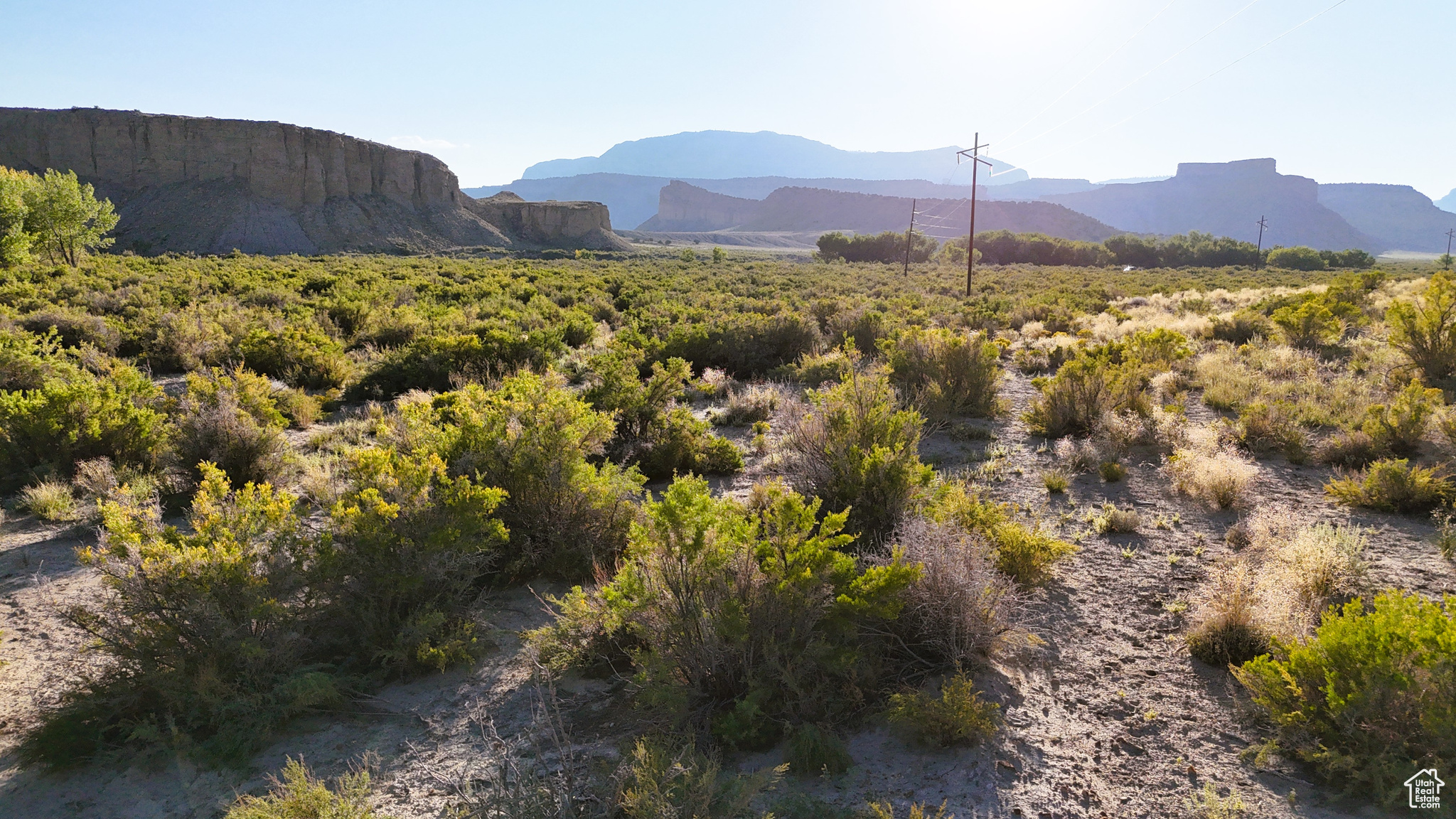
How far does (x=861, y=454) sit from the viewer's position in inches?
221

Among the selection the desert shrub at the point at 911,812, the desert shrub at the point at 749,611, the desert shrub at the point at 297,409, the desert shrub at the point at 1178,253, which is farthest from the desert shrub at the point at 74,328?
the desert shrub at the point at 1178,253

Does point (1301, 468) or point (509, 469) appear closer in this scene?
point (509, 469)

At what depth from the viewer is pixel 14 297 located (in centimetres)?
1524

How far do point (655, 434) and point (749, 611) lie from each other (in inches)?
162

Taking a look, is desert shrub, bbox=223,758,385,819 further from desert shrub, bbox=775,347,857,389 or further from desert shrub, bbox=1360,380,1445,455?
desert shrub, bbox=1360,380,1445,455

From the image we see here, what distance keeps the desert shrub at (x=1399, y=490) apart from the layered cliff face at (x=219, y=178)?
64.4 m

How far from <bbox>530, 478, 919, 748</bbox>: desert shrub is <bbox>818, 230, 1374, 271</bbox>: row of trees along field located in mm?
64082

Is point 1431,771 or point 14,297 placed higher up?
point 14,297

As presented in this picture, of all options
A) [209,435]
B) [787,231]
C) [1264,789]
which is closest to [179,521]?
[209,435]

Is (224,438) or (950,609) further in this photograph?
(224,438)

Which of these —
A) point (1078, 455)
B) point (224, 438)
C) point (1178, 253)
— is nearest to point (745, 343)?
point (1078, 455)

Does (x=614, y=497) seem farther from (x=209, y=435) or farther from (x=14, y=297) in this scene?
(x=14, y=297)

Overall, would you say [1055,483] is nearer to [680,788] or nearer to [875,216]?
[680,788]

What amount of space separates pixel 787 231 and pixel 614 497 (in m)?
174
